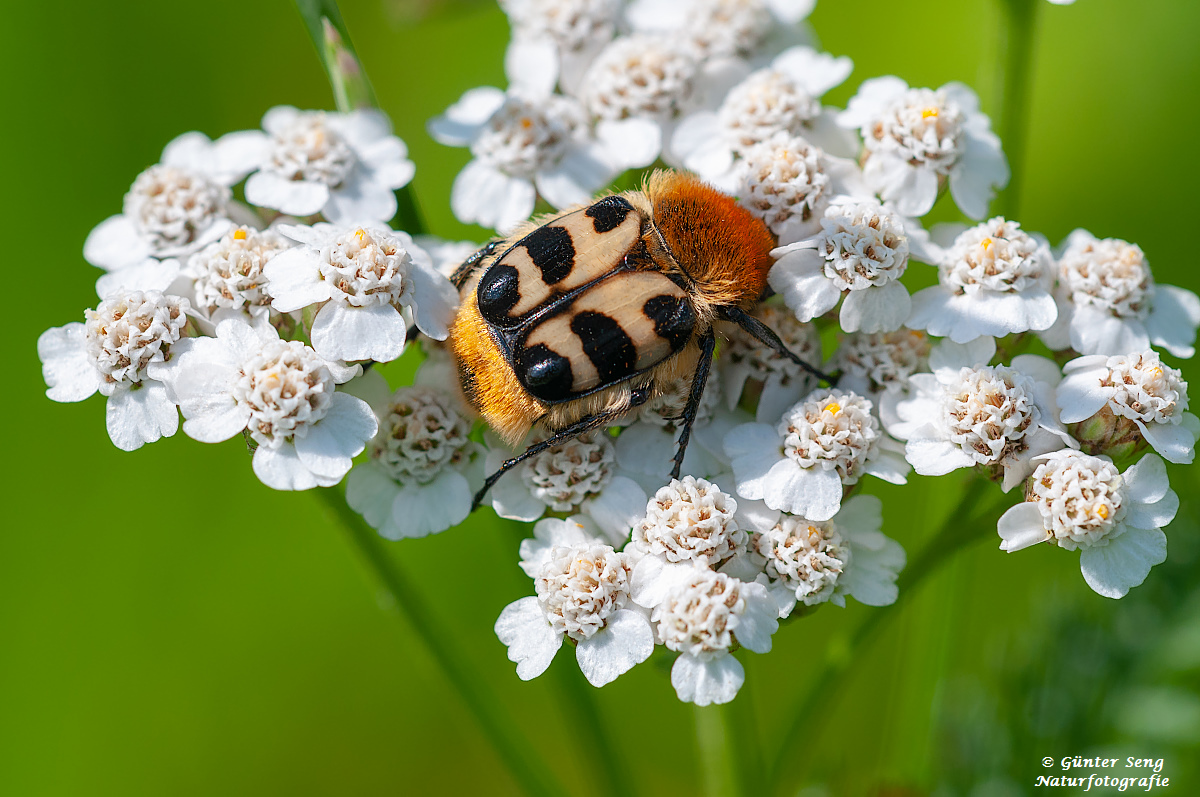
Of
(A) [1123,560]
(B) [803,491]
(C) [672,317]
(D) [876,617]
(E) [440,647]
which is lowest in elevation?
(D) [876,617]

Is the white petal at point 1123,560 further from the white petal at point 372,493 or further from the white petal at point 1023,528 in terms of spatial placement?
the white petal at point 372,493

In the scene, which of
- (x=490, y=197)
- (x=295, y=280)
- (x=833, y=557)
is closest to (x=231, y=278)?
(x=295, y=280)

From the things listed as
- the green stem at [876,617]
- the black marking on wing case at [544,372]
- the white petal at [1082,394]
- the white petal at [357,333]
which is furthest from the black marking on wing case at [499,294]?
the white petal at [1082,394]

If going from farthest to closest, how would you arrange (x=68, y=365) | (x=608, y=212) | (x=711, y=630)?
1. (x=608, y=212)
2. (x=68, y=365)
3. (x=711, y=630)

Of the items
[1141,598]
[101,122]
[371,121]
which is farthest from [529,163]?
[101,122]

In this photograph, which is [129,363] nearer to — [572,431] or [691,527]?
[572,431]
